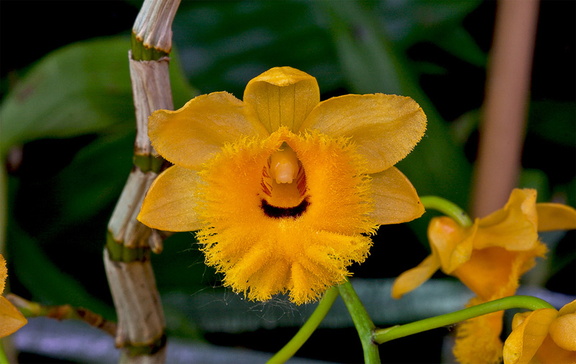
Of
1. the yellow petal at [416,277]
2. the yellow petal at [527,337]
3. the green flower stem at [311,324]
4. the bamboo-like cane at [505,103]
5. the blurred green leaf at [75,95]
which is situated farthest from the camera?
the bamboo-like cane at [505,103]

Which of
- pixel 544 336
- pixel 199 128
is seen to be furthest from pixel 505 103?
pixel 199 128

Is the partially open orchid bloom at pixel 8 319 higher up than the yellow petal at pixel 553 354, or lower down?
higher up

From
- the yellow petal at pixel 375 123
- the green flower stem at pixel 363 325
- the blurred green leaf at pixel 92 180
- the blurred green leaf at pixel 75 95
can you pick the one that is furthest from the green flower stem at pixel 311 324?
the blurred green leaf at pixel 92 180

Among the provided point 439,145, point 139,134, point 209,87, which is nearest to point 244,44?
point 209,87

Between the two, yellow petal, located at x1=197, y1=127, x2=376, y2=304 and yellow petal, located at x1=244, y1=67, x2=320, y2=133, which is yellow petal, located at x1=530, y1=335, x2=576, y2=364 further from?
yellow petal, located at x1=244, y1=67, x2=320, y2=133

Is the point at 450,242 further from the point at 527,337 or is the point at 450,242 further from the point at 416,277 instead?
the point at 527,337

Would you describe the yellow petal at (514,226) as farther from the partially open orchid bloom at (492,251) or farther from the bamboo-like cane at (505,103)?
the bamboo-like cane at (505,103)
